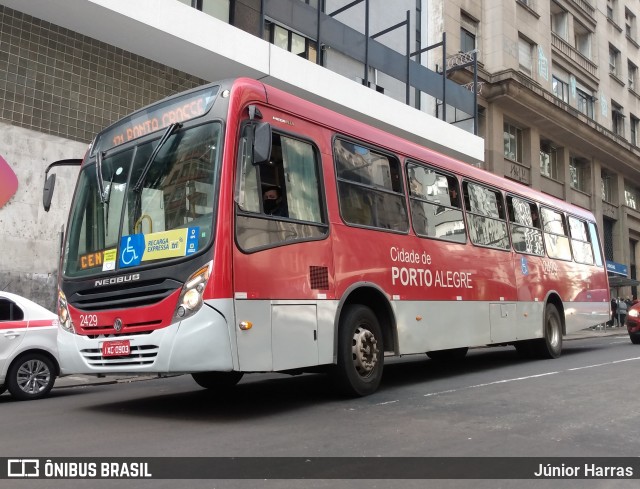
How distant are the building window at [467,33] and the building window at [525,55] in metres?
2.63

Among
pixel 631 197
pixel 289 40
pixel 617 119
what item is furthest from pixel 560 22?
pixel 289 40

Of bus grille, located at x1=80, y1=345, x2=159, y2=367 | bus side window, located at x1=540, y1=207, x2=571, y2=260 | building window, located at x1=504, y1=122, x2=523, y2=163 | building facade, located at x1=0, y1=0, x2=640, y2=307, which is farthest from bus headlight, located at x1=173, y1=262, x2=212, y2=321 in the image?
building window, located at x1=504, y1=122, x2=523, y2=163

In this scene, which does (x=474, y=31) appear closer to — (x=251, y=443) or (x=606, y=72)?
(x=606, y=72)

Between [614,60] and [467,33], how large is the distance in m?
16.1

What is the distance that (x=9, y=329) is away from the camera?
8.67 m

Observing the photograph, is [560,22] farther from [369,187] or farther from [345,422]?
[345,422]

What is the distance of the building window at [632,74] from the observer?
40344 mm

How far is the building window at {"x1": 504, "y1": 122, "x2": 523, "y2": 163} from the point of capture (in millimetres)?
29305

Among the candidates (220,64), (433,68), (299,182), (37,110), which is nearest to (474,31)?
(433,68)

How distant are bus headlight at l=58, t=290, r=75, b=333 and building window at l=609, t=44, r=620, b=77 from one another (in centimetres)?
3924

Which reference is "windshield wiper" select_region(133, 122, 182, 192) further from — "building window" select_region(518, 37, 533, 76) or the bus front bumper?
"building window" select_region(518, 37, 533, 76)

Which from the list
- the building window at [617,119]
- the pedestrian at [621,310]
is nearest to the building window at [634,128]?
the building window at [617,119]

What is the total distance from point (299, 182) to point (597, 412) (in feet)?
13.3

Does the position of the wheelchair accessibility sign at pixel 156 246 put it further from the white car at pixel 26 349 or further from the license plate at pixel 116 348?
the white car at pixel 26 349
